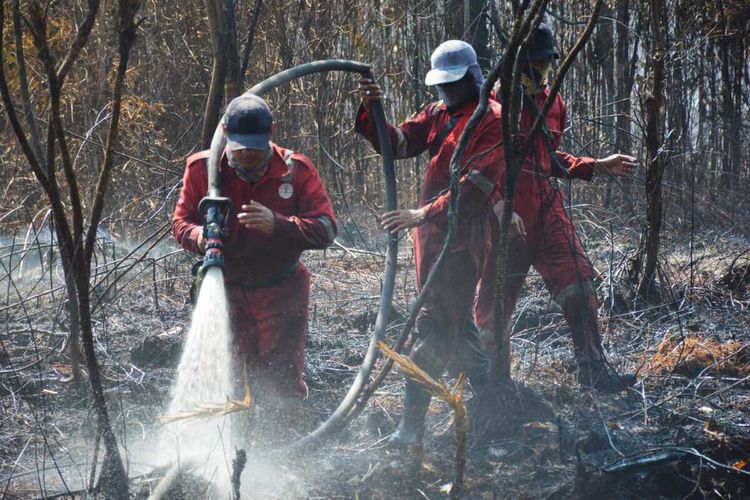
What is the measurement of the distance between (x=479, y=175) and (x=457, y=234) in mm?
350

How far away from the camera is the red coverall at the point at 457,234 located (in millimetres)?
4434

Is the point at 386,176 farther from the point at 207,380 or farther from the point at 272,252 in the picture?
the point at 207,380

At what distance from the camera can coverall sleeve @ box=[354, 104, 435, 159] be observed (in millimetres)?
5008

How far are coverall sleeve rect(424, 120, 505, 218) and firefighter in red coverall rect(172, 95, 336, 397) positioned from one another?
59 cm

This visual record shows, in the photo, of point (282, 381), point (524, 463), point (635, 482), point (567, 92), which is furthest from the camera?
point (567, 92)

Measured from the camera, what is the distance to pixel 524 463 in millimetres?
4352

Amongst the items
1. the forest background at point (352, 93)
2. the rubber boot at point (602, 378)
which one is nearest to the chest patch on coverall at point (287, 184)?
the rubber boot at point (602, 378)

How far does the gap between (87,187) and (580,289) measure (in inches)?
271

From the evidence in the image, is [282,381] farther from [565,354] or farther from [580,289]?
[565,354]

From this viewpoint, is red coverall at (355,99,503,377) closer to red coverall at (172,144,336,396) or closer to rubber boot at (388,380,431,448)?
rubber boot at (388,380,431,448)

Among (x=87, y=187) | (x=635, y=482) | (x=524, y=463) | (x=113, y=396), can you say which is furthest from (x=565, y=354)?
(x=87, y=187)

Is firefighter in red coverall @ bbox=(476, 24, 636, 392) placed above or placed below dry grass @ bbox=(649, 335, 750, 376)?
above

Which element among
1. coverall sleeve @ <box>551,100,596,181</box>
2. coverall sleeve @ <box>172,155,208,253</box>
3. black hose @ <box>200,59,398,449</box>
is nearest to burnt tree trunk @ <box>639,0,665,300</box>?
coverall sleeve @ <box>551,100,596,181</box>

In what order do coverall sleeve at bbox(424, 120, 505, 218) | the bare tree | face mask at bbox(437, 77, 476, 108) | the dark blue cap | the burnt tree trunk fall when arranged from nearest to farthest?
the bare tree < the dark blue cap < coverall sleeve at bbox(424, 120, 505, 218) < face mask at bbox(437, 77, 476, 108) < the burnt tree trunk
